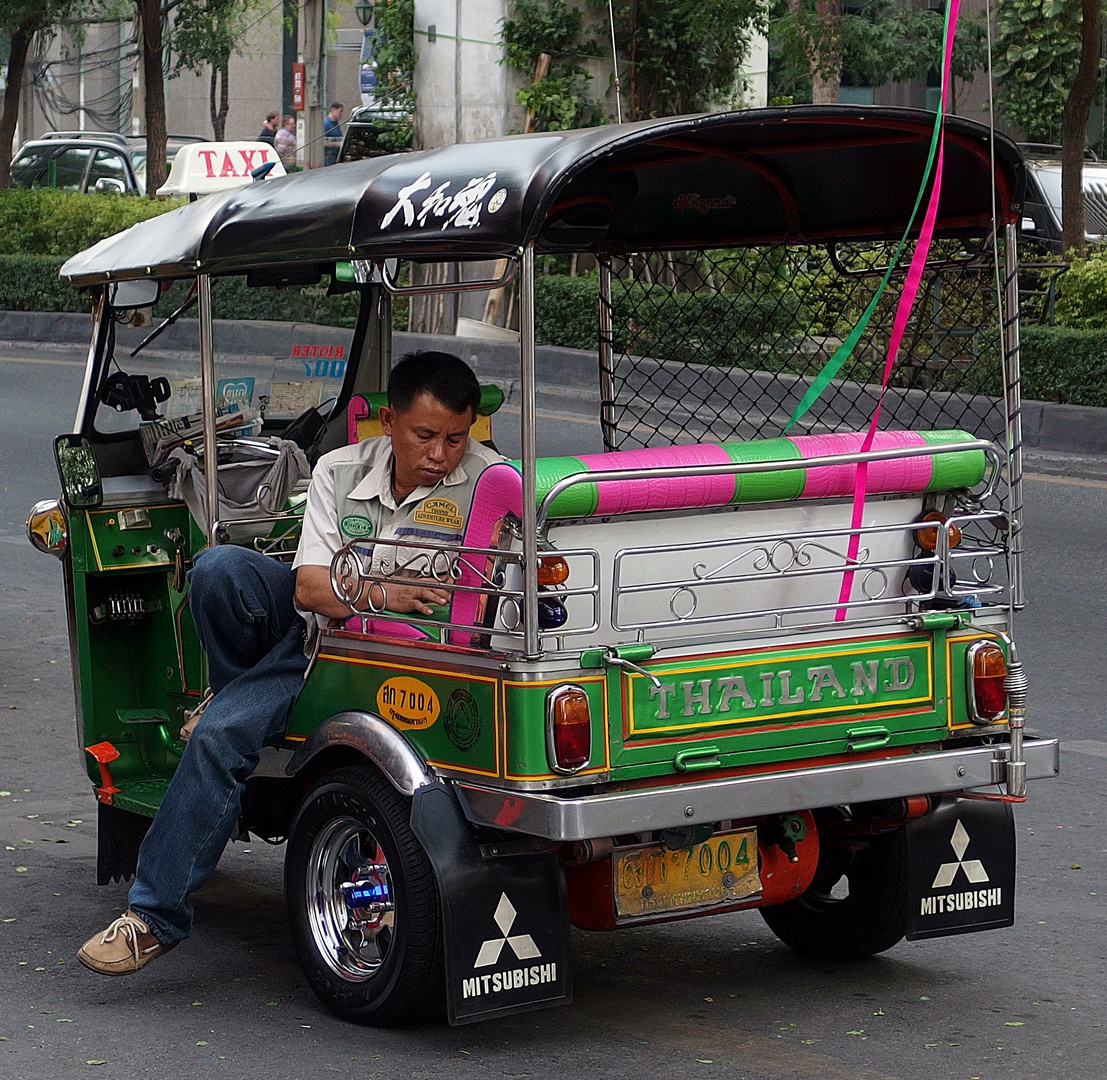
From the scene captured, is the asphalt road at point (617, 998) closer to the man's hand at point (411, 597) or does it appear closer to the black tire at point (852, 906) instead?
the black tire at point (852, 906)

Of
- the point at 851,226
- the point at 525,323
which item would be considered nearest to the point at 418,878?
the point at 525,323

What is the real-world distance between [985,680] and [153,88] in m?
20.9

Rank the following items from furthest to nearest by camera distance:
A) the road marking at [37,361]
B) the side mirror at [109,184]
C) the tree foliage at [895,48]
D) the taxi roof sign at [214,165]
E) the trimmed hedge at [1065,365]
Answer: the tree foliage at [895,48], the side mirror at [109,184], the road marking at [37,361], the taxi roof sign at [214,165], the trimmed hedge at [1065,365]

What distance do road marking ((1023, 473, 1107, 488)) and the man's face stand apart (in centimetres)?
865

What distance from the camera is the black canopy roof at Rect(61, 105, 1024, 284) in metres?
3.73

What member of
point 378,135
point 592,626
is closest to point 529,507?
point 592,626

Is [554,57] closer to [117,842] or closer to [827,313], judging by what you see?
[827,313]

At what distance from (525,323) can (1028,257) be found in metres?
13.9

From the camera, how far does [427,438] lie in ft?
14.1

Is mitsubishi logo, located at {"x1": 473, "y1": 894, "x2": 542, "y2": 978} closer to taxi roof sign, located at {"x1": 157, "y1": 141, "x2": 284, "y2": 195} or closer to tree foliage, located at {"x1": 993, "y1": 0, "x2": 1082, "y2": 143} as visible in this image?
taxi roof sign, located at {"x1": 157, "y1": 141, "x2": 284, "y2": 195}

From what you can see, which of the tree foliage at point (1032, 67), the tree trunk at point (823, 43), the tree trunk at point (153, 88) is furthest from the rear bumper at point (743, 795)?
the tree foliage at point (1032, 67)

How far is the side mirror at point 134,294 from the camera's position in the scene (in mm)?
5035

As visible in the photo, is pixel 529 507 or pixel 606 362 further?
pixel 606 362

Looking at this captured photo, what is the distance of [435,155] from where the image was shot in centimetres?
402
